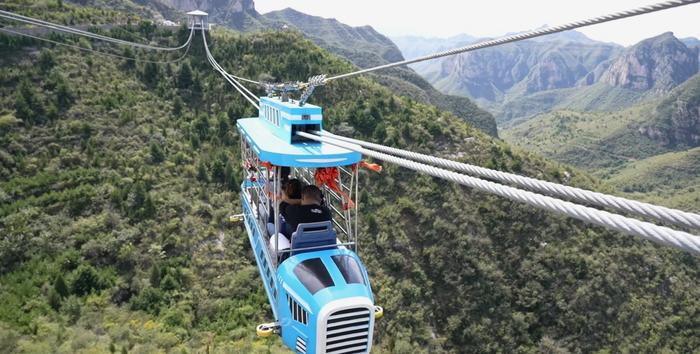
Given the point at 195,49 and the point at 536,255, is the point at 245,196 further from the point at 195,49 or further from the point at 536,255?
the point at 195,49

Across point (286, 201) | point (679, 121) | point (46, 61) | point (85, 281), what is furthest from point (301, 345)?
point (679, 121)

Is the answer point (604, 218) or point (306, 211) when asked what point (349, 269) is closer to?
point (306, 211)

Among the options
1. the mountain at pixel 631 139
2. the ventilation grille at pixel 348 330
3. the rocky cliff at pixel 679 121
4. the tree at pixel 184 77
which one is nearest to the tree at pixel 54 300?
the ventilation grille at pixel 348 330

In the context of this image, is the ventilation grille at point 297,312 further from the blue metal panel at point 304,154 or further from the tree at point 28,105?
the tree at point 28,105

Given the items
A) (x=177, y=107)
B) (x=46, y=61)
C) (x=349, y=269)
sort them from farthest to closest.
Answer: (x=177, y=107), (x=46, y=61), (x=349, y=269)

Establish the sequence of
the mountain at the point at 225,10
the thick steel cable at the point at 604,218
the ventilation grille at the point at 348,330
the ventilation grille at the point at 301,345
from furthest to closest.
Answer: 1. the mountain at the point at 225,10
2. the ventilation grille at the point at 301,345
3. the ventilation grille at the point at 348,330
4. the thick steel cable at the point at 604,218

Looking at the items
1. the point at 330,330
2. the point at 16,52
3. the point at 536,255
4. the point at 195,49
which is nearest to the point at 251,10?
the point at 195,49
